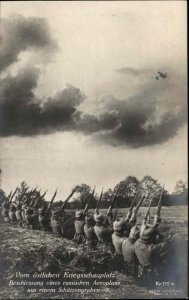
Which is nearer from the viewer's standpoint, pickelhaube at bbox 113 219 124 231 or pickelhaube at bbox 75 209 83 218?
pickelhaube at bbox 113 219 124 231

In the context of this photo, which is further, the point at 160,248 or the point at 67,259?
the point at 67,259

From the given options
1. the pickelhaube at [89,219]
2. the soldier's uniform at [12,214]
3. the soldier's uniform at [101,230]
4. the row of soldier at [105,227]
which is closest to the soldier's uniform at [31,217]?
the row of soldier at [105,227]

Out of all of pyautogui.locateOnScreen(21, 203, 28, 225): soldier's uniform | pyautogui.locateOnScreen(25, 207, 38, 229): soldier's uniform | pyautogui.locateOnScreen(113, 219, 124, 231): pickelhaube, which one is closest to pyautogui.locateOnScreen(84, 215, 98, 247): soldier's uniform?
pyautogui.locateOnScreen(113, 219, 124, 231): pickelhaube

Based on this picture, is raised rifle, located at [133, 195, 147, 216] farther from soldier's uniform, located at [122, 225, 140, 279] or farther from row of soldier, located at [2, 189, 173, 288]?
soldier's uniform, located at [122, 225, 140, 279]

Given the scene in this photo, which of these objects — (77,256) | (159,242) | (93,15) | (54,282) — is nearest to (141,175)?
(159,242)

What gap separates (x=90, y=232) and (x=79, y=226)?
154 millimetres

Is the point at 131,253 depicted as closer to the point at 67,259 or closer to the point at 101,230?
the point at 101,230

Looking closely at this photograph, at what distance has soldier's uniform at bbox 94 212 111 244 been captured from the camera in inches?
203

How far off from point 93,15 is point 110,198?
219 centimetres

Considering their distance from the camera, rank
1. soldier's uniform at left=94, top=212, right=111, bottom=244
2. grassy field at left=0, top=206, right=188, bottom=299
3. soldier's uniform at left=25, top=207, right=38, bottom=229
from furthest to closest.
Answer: soldier's uniform at left=25, top=207, right=38, bottom=229, soldier's uniform at left=94, top=212, right=111, bottom=244, grassy field at left=0, top=206, right=188, bottom=299

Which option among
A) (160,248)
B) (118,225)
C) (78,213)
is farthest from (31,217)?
(160,248)

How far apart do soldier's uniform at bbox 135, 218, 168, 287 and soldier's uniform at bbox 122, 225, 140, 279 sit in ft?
0.19

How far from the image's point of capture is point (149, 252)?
494 cm

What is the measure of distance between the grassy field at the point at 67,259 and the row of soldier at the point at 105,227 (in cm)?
8
